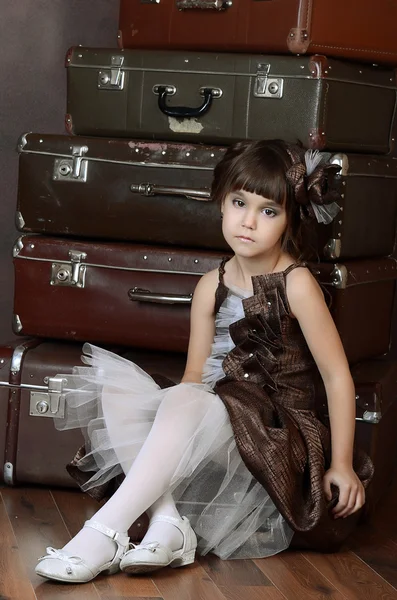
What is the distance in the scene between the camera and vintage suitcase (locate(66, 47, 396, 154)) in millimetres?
2375

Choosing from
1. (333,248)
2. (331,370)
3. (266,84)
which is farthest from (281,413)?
(266,84)

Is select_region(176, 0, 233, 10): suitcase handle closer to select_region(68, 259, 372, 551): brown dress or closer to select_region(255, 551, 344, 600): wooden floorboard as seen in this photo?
select_region(68, 259, 372, 551): brown dress

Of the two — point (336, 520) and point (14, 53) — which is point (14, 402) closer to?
point (336, 520)

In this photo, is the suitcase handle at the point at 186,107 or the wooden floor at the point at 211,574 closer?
the wooden floor at the point at 211,574

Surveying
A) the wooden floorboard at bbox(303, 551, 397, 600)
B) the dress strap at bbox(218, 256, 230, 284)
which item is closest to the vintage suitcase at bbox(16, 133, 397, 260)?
the dress strap at bbox(218, 256, 230, 284)

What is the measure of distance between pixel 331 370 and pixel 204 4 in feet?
3.25

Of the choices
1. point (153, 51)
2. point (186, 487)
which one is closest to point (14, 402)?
point (186, 487)

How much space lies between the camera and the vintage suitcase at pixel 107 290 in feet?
7.98

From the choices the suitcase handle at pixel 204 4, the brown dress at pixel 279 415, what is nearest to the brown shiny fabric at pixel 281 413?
the brown dress at pixel 279 415

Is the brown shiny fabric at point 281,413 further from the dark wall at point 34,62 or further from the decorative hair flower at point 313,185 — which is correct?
the dark wall at point 34,62

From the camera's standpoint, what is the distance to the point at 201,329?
89.0 inches

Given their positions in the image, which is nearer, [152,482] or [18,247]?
[152,482]

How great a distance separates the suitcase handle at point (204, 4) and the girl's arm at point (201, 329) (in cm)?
69

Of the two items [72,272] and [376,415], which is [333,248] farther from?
[72,272]
